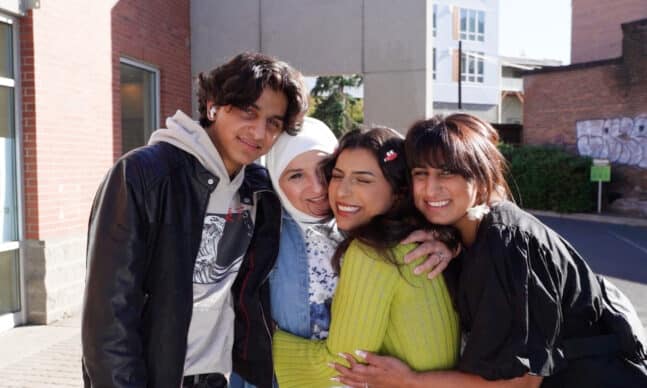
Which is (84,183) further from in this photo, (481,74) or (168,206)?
(481,74)

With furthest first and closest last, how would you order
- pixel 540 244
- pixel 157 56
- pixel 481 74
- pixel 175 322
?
1. pixel 481 74
2. pixel 157 56
3. pixel 175 322
4. pixel 540 244

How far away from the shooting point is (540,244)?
1.72m

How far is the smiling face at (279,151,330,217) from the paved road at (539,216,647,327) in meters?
5.65

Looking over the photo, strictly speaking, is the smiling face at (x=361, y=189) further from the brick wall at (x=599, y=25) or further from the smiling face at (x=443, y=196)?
the brick wall at (x=599, y=25)

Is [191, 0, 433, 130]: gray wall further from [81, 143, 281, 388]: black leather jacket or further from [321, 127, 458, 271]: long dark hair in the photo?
[81, 143, 281, 388]: black leather jacket

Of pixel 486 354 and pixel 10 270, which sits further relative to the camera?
pixel 10 270

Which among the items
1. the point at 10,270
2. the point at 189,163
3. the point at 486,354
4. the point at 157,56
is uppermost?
the point at 157,56

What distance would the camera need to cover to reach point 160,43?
26.9ft

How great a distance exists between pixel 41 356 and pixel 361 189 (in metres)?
4.35

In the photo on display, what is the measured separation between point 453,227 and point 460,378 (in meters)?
0.52

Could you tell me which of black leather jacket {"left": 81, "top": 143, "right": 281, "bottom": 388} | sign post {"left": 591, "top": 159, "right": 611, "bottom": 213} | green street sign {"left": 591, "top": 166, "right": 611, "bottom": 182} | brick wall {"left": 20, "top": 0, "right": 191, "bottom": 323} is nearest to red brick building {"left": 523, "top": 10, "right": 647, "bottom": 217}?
sign post {"left": 591, "top": 159, "right": 611, "bottom": 213}

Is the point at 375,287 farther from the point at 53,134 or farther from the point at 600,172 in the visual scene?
the point at 600,172

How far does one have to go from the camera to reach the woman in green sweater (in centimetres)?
191

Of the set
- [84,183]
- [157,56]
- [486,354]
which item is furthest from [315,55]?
[486,354]
